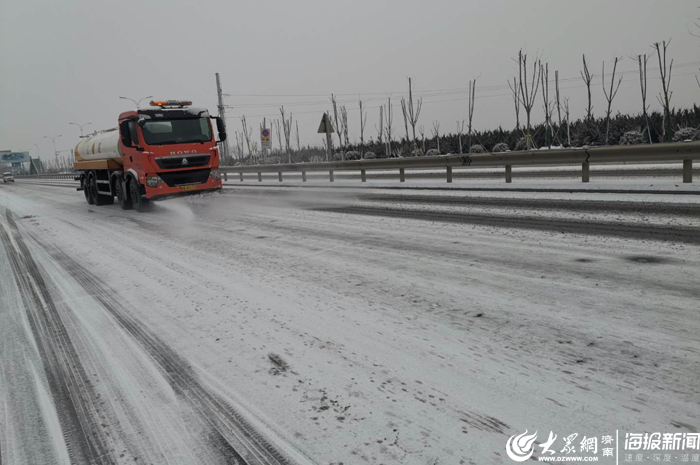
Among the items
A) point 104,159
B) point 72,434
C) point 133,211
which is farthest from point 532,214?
point 104,159

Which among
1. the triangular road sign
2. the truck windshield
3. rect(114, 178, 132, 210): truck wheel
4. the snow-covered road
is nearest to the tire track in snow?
the snow-covered road

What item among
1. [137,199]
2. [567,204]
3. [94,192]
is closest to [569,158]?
[567,204]

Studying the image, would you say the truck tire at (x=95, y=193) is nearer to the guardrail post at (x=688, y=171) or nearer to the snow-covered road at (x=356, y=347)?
the snow-covered road at (x=356, y=347)

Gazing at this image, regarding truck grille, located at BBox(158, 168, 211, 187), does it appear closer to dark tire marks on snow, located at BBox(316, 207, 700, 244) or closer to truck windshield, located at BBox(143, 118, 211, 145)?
truck windshield, located at BBox(143, 118, 211, 145)

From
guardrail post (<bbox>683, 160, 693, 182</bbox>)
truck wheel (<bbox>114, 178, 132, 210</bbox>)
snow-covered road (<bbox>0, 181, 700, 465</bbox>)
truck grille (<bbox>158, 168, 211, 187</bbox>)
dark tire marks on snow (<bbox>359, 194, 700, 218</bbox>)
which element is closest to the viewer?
snow-covered road (<bbox>0, 181, 700, 465</bbox>)

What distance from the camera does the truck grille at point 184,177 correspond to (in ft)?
41.0

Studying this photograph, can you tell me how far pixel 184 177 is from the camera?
12.8m

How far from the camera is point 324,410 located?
2502mm

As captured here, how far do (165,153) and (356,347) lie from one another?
428 inches

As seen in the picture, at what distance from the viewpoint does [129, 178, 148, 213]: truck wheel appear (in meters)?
12.9

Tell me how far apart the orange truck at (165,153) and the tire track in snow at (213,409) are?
892 centimetres

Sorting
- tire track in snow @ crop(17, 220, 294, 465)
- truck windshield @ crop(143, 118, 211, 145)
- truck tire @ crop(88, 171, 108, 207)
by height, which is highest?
truck windshield @ crop(143, 118, 211, 145)

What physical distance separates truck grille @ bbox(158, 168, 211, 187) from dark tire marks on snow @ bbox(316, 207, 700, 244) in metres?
5.79

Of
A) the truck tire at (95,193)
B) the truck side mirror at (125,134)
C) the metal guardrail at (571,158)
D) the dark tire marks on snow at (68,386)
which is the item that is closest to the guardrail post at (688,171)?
the metal guardrail at (571,158)
